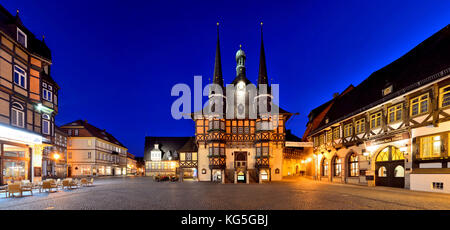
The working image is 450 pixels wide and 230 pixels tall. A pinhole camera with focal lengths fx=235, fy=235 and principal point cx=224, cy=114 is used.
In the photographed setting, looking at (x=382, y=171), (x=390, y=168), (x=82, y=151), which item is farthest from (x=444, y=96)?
(x=82, y=151)

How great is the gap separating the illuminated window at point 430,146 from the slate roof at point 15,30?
93.8 feet

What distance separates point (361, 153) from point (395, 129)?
186 inches

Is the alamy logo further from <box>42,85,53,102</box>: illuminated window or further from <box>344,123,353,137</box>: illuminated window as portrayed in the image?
<box>42,85,53,102</box>: illuminated window

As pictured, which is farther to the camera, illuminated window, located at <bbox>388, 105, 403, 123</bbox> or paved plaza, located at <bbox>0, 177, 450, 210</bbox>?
illuminated window, located at <bbox>388, 105, 403, 123</bbox>

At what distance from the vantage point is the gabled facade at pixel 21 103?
645 inches

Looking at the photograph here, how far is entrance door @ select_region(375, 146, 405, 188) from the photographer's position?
16938 mm

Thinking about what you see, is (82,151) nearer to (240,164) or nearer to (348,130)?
(240,164)

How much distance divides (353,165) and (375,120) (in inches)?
223

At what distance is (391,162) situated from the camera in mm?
17703

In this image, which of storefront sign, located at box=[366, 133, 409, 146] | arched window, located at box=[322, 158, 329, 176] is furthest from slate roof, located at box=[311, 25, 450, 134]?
arched window, located at box=[322, 158, 329, 176]

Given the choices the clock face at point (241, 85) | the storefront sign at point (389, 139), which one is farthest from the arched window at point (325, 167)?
the clock face at point (241, 85)

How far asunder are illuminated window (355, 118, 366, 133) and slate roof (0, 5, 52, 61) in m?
28.2
